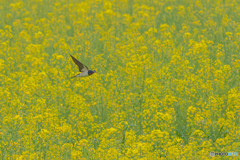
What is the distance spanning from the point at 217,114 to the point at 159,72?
1.91 meters

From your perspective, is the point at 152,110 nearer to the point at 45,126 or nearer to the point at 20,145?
the point at 45,126

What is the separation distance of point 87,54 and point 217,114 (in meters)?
4.20

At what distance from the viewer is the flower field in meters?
6.73

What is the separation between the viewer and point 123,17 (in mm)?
13969

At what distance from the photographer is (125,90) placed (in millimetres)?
8672

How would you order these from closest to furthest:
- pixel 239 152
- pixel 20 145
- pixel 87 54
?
pixel 239 152 → pixel 20 145 → pixel 87 54

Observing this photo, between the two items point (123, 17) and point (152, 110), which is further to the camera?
point (123, 17)

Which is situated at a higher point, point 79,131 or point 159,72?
point 159,72

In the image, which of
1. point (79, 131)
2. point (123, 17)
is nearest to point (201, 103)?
point (79, 131)

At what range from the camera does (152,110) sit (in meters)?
7.70

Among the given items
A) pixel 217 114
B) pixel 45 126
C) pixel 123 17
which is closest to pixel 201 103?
pixel 217 114

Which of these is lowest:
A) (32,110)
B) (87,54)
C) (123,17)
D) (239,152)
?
(239,152)

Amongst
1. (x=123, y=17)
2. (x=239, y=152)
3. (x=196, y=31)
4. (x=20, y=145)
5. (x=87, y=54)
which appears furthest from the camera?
(x=123, y=17)

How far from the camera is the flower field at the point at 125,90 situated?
6.73m
